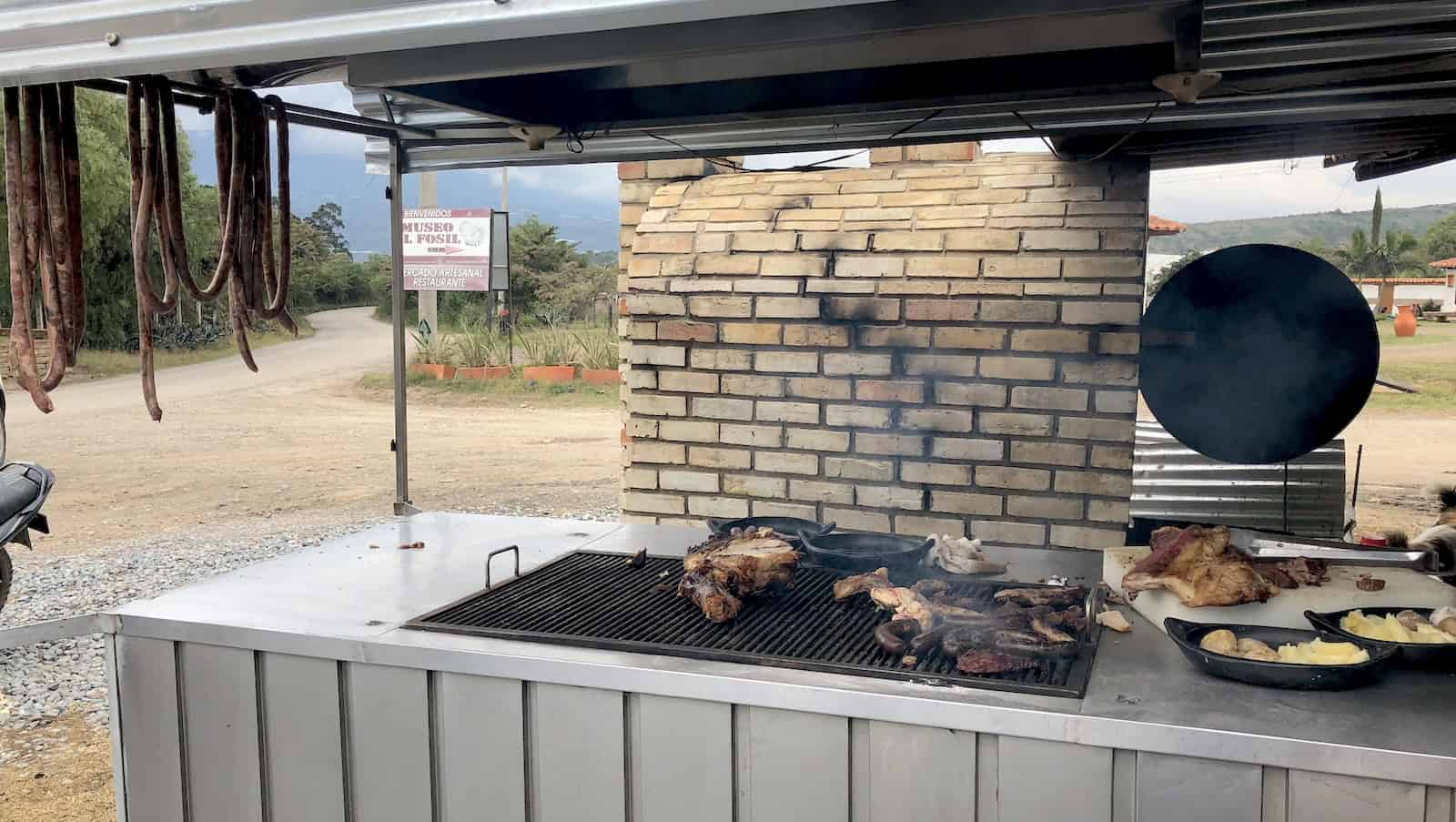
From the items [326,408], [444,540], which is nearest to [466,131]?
[444,540]

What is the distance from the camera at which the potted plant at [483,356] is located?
1745 centimetres

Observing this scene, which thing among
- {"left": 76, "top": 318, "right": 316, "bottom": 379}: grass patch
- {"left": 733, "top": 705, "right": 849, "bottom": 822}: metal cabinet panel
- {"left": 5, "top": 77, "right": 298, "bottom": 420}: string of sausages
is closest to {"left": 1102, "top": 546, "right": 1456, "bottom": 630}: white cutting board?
{"left": 733, "top": 705, "right": 849, "bottom": 822}: metal cabinet panel

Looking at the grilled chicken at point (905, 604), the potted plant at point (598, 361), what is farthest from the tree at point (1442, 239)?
the grilled chicken at point (905, 604)

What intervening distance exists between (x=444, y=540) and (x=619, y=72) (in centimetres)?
155

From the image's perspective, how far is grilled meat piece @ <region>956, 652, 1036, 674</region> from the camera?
2.00 metres

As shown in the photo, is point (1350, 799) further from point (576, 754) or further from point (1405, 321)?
point (1405, 321)

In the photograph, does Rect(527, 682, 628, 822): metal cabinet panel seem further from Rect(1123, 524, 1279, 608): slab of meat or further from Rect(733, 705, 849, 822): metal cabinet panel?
Rect(1123, 524, 1279, 608): slab of meat

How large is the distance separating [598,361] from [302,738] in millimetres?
15292

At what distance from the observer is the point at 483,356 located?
57.5 ft

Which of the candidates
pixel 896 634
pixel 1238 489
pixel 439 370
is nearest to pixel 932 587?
pixel 896 634

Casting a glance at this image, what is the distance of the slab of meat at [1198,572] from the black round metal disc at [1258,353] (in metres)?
1.19

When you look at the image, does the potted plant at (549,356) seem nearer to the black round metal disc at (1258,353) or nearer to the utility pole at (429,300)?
the utility pole at (429,300)

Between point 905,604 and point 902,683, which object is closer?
point 902,683

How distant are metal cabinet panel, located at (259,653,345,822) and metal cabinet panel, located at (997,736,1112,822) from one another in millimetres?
1439
